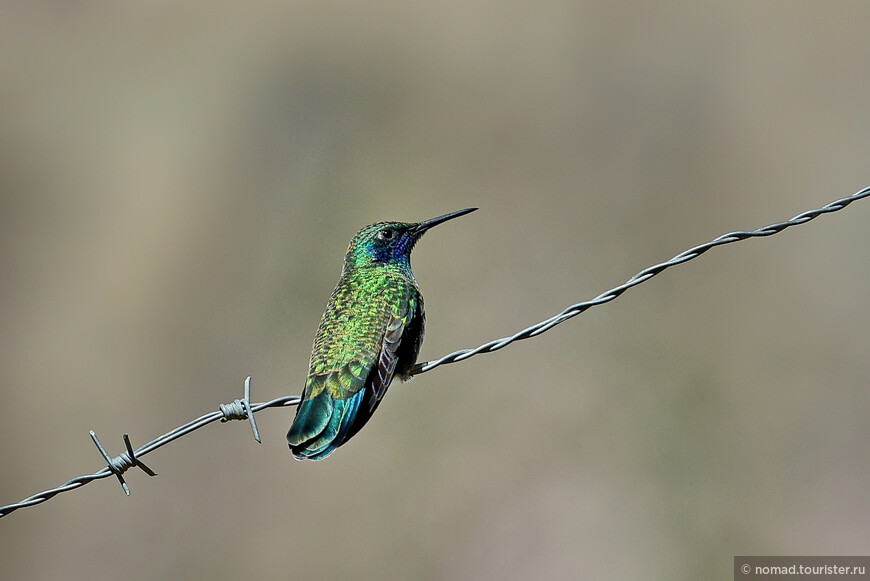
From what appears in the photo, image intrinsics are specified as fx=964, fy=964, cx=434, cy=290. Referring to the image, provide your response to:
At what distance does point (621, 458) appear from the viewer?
16.7 metres

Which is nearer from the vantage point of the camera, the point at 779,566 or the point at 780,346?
the point at 779,566

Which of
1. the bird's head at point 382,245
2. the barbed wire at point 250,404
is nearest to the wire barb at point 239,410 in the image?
the barbed wire at point 250,404

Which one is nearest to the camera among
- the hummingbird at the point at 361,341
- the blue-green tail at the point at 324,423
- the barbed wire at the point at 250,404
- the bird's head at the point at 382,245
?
the barbed wire at the point at 250,404

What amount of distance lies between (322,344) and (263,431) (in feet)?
35.9

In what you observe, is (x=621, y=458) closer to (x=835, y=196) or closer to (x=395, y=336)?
(x=835, y=196)

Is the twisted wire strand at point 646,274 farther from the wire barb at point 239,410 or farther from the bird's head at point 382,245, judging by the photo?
the bird's head at point 382,245

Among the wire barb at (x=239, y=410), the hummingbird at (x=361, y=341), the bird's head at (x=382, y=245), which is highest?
the bird's head at (x=382, y=245)

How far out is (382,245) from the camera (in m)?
5.76

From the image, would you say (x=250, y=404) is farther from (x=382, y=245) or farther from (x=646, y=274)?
(x=382, y=245)

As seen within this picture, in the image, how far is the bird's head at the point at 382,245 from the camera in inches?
226

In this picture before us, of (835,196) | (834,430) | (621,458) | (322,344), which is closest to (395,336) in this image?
(322,344)

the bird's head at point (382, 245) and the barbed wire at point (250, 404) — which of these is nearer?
the barbed wire at point (250, 404)

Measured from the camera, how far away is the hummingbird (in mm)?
4363

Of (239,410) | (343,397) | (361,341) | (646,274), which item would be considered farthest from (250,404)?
(646,274)
